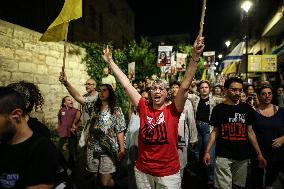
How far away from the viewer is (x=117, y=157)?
5.14 m

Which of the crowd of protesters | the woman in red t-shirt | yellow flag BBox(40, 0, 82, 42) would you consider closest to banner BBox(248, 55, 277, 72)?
the crowd of protesters

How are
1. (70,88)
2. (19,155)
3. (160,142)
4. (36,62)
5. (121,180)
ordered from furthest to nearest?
1. (36,62)
2. (121,180)
3. (70,88)
4. (160,142)
5. (19,155)

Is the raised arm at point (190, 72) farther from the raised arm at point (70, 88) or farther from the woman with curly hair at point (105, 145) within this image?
the raised arm at point (70, 88)

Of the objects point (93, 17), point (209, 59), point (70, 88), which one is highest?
point (93, 17)

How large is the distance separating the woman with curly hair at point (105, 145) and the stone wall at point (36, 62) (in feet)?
16.9

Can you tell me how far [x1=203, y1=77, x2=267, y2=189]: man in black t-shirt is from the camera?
4.84m

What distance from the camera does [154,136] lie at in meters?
3.76

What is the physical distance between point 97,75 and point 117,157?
10.1m

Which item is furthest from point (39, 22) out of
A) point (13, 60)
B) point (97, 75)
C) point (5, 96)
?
point (5, 96)

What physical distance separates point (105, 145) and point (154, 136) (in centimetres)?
160

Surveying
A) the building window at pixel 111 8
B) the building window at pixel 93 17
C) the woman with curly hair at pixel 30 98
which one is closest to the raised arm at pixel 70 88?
the woman with curly hair at pixel 30 98

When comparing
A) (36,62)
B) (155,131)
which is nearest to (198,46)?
(155,131)

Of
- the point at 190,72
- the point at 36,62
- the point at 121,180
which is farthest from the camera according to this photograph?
the point at 36,62

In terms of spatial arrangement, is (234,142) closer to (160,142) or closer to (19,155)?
(160,142)
